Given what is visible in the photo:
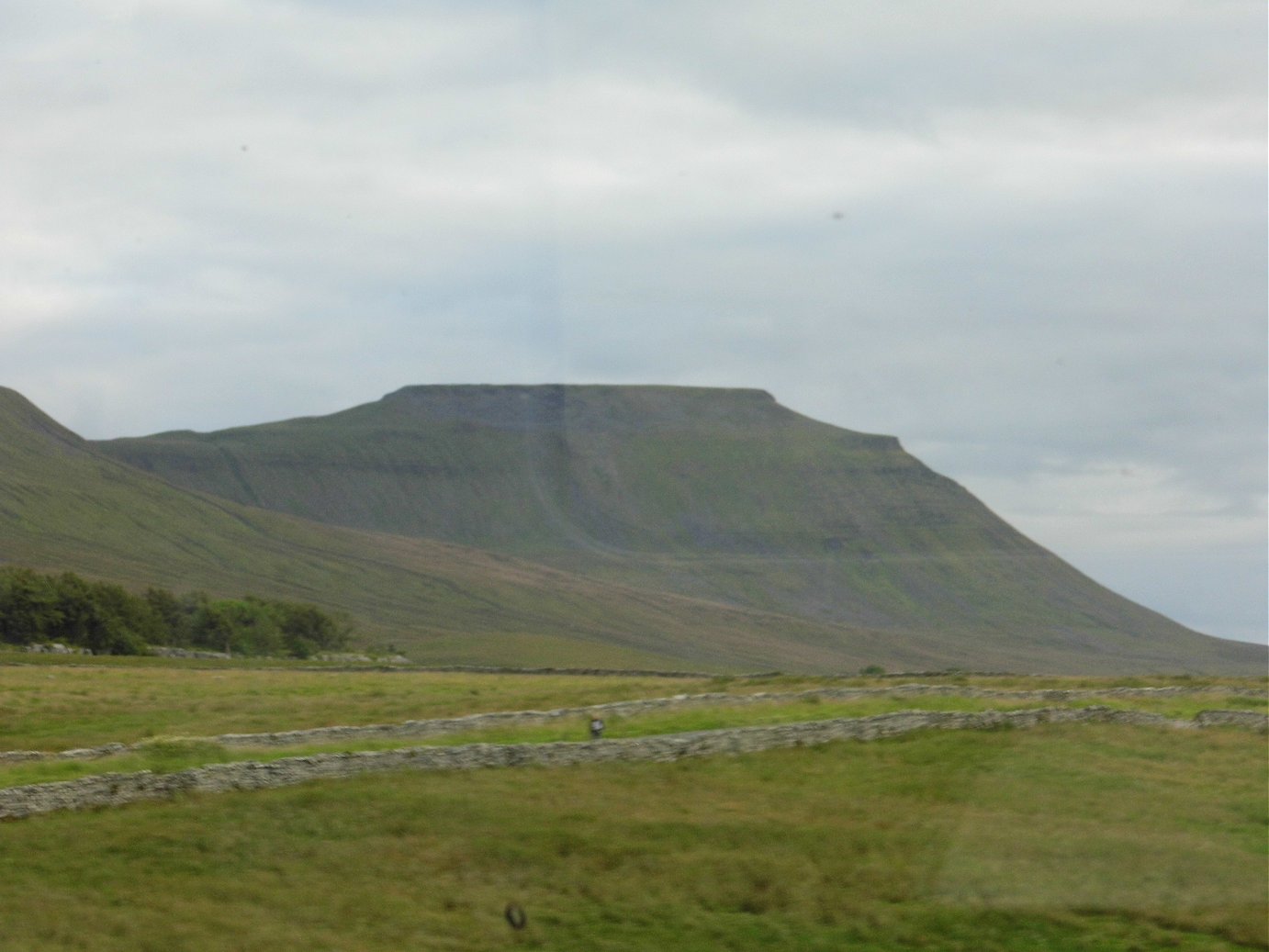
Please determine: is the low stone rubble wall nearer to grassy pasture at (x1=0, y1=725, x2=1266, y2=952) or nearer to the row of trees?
grassy pasture at (x1=0, y1=725, x2=1266, y2=952)

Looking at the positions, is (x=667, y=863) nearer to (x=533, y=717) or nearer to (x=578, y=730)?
(x=578, y=730)

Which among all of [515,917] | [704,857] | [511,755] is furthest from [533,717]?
[515,917]

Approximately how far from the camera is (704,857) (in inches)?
889

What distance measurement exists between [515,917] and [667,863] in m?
3.22

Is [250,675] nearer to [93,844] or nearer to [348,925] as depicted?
Result: [93,844]

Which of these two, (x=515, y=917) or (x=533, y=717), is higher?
(x=533, y=717)

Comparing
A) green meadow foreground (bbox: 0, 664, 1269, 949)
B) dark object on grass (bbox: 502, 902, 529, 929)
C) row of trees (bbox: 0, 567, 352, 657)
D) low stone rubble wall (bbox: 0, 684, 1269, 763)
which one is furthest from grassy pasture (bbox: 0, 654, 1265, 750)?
row of trees (bbox: 0, 567, 352, 657)

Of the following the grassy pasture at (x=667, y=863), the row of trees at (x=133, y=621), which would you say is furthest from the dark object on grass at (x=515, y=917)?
the row of trees at (x=133, y=621)

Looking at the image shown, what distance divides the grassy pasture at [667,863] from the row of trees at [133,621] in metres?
73.0

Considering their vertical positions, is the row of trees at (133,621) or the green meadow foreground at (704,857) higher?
the row of trees at (133,621)

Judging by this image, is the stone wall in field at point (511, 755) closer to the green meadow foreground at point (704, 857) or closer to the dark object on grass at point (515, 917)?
the green meadow foreground at point (704, 857)

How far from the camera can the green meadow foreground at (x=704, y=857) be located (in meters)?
19.6

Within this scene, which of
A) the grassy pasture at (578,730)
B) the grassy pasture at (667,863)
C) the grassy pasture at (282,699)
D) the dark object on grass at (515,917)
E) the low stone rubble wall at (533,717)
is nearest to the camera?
the dark object on grass at (515,917)

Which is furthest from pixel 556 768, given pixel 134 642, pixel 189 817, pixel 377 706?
pixel 134 642
